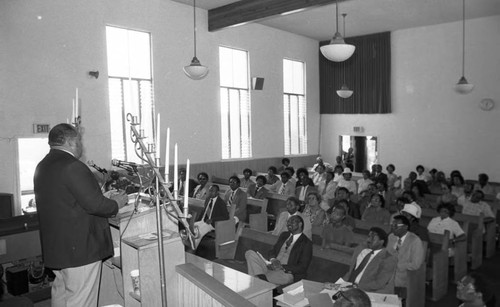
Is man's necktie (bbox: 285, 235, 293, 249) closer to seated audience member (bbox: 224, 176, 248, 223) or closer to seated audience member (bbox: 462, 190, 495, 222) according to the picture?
seated audience member (bbox: 224, 176, 248, 223)

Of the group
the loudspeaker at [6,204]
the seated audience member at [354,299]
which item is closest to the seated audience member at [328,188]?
the loudspeaker at [6,204]

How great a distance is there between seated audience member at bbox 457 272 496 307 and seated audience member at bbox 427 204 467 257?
297 cm

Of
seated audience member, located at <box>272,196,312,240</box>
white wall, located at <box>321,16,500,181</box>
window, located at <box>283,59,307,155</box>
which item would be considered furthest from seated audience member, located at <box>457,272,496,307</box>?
window, located at <box>283,59,307,155</box>

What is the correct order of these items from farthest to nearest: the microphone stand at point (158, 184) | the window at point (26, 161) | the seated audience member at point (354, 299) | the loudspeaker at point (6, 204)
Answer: the window at point (26, 161) → the loudspeaker at point (6, 204) → the seated audience member at point (354, 299) → the microphone stand at point (158, 184)

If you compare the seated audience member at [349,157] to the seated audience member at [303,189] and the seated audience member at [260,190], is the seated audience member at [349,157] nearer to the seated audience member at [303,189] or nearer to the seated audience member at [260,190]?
the seated audience member at [303,189]

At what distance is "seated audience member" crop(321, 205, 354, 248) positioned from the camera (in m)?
5.59

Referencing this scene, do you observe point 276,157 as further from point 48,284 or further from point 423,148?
point 48,284

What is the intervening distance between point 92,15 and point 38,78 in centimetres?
180

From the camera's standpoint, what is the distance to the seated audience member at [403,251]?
4.75 metres

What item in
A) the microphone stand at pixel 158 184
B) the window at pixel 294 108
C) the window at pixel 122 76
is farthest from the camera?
the window at pixel 294 108

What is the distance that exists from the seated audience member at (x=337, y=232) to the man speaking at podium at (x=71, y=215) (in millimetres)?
3517

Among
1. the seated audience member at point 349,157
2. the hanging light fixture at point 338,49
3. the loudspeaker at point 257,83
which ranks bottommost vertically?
the seated audience member at point 349,157

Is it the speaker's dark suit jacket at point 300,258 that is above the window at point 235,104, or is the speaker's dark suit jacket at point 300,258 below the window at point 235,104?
below

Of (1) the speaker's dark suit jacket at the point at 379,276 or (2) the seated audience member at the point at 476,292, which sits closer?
(2) the seated audience member at the point at 476,292
